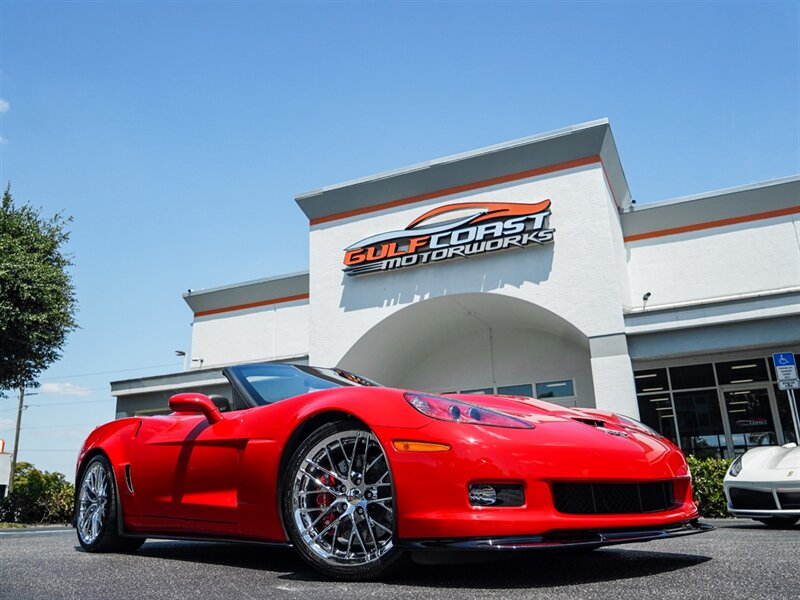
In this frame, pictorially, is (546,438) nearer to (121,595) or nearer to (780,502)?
(121,595)

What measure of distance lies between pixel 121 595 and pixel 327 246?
45.4 feet

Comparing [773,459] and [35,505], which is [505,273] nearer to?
[773,459]

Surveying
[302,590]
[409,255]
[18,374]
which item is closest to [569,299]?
[409,255]

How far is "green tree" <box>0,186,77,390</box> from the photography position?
1483 cm

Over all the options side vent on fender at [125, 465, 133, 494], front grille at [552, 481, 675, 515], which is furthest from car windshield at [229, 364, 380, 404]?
front grille at [552, 481, 675, 515]

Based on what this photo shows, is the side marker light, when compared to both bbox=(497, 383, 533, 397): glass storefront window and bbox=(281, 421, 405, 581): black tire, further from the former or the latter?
bbox=(497, 383, 533, 397): glass storefront window

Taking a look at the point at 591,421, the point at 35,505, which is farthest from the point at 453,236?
the point at 591,421

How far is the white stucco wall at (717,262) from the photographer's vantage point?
13.8 m

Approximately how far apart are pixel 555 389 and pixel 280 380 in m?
12.6

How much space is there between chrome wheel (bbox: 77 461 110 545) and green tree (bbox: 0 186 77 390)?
478 inches

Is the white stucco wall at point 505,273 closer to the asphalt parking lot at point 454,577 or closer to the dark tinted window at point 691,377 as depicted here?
the dark tinted window at point 691,377

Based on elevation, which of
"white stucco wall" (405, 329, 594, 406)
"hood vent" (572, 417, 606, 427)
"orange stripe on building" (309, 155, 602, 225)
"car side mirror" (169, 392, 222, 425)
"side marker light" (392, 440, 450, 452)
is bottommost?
"side marker light" (392, 440, 450, 452)

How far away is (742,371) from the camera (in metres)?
14.1

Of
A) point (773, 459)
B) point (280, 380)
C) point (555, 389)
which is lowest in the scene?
point (773, 459)
